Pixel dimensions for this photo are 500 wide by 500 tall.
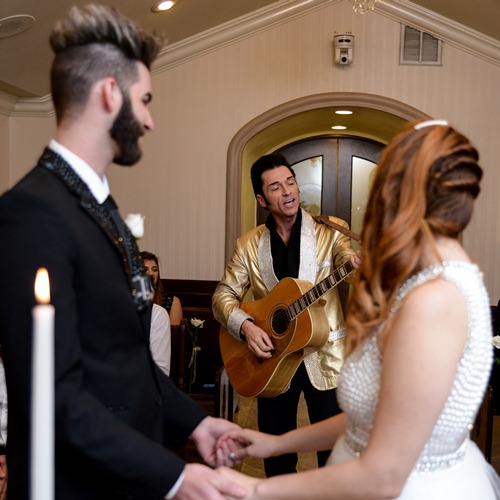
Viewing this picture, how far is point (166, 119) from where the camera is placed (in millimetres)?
8258

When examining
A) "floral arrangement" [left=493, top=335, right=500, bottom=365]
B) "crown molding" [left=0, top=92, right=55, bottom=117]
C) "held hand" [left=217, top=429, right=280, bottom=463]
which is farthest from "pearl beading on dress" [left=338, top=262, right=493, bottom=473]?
"crown molding" [left=0, top=92, right=55, bottom=117]

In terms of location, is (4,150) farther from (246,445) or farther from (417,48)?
(246,445)

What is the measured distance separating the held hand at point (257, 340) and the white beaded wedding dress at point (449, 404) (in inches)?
84.7

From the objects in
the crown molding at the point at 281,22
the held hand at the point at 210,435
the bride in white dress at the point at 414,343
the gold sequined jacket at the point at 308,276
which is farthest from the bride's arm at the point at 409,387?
the crown molding at the point at 281,22

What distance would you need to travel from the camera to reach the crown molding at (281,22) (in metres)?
7.89

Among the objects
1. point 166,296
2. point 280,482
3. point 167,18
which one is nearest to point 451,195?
point 280,482

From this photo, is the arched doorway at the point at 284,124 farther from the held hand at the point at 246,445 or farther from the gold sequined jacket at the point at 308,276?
the held hand at the point at 246,445

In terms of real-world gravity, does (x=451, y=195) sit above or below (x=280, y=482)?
above

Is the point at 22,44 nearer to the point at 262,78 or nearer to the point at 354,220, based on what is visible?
the point at 262,78

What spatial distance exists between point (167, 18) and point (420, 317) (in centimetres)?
620

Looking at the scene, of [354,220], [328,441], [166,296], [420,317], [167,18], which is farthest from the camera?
[354,220]

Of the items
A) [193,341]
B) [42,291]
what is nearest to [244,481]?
[42,291]

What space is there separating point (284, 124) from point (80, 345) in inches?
274

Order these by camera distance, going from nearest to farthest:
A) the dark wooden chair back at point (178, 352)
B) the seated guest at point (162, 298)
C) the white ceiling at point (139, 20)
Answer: the dark wooden chair back at point (178, 352) < the seated guest at point (162, 298) < the white ceiling at point (139, 20)
